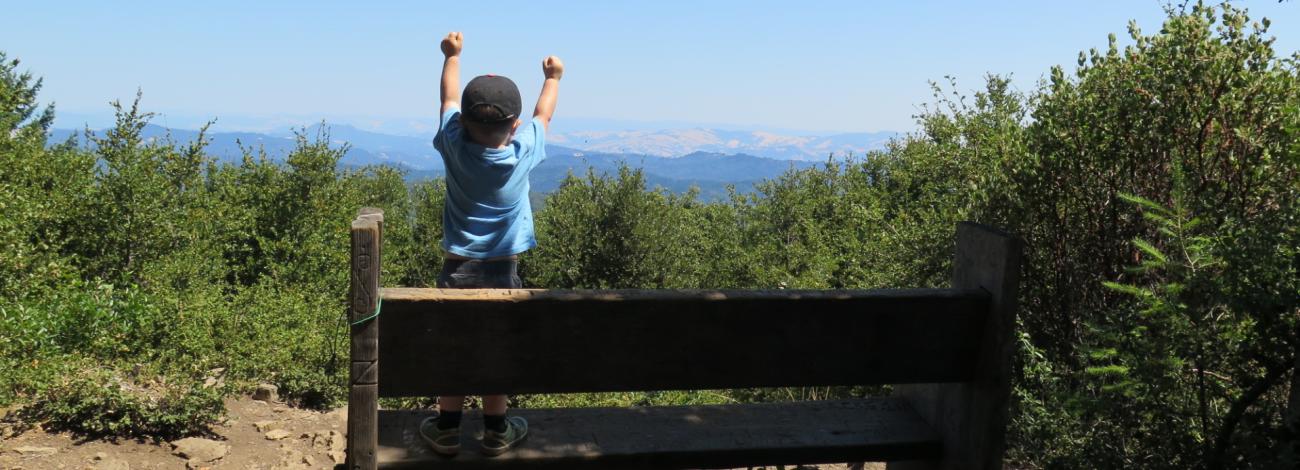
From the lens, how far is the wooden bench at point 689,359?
7.46ft

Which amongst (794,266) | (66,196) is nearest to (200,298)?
(66,196)

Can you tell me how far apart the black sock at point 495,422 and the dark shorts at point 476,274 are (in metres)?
0.70

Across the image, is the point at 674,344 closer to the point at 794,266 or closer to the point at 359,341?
the point at 359,341

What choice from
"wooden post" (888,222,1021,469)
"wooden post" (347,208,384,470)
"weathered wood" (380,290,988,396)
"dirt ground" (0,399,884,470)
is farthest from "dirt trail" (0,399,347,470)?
"wooden post" (888,222,1021,469)

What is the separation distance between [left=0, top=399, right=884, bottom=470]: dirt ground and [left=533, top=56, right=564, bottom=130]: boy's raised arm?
3433 mm

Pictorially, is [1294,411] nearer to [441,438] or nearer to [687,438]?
[687,438]

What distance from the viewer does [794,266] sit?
2914cm

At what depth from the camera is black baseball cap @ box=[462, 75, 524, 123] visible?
3162 mm

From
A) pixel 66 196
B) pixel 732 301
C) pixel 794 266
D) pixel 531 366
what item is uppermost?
pixel 732 301

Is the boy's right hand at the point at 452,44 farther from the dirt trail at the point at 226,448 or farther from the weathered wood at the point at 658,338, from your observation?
the dirt trail at the point at 226,448

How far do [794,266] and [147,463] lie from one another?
82.1ft

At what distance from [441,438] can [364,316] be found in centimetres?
69

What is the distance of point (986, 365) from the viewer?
2619mm

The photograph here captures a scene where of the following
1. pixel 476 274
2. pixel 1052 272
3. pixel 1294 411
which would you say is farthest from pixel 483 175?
pixel 1052 272
